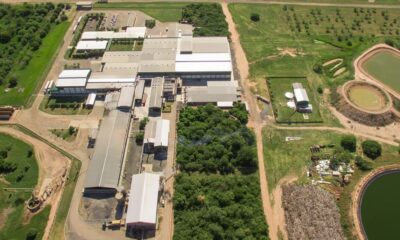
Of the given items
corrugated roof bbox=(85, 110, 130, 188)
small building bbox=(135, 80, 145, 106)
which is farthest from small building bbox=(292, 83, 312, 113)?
corrugated roof bbox=(85, 110, 130, 188)

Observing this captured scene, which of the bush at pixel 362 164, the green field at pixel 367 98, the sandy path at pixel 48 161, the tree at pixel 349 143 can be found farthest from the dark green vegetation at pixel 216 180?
the green field at pixel 367 98

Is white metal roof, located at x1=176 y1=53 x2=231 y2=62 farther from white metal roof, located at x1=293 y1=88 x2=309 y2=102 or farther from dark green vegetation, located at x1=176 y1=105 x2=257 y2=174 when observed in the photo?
white metal roof, located at x1=293 y1=88 x2=309 y2=102

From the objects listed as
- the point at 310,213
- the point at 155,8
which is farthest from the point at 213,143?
the point at 155,8

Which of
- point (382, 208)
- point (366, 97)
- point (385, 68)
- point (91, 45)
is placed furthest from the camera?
point (91, 45)

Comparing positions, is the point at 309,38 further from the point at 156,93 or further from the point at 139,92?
the point at 139,92

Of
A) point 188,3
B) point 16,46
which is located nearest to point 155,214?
point 16,46

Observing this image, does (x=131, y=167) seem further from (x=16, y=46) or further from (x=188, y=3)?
(x=188, y=3)
